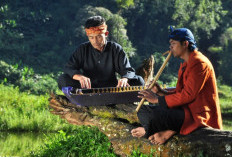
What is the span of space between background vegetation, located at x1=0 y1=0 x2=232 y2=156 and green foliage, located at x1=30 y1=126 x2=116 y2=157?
7.88 meters

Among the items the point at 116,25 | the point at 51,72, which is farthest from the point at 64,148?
the point at 116,25

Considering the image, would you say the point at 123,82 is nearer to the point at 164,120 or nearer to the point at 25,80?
the point at 164,120

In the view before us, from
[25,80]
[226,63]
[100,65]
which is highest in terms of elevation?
[100,65]

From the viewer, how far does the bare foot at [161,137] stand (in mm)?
3861

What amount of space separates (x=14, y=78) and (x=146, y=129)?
1094 cm

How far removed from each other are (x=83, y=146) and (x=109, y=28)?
1283 cm

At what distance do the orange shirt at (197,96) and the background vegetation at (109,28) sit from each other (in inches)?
353

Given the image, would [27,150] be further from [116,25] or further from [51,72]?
[116,25]

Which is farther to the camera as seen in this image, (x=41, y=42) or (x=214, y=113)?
(x=41, y=42)

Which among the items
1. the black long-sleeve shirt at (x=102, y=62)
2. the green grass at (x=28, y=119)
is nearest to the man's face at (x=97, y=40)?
the black long-sleeve shirt at (x=102, y=62)

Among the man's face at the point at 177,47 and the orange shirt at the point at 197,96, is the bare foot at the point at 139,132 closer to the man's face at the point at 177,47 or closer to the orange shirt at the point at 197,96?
the orange shirt at the point at 197,96

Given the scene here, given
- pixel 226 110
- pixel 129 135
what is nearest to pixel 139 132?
pixel 129 135

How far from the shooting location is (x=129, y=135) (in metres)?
4.54

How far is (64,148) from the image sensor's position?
208 inches
